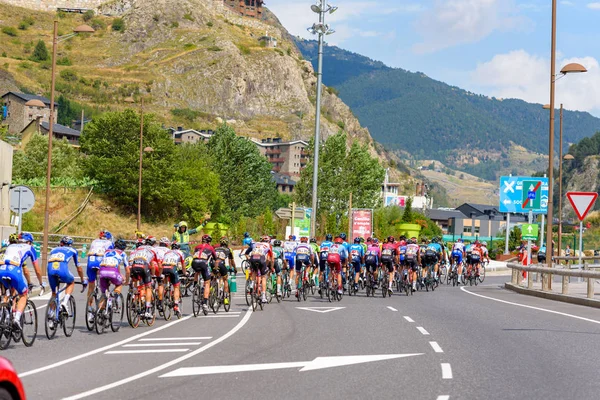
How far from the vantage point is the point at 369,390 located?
31.9ft

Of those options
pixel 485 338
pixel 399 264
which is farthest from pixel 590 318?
pixel 399 264

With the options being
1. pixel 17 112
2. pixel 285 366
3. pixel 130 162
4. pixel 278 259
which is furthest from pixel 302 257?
pixel 17 112

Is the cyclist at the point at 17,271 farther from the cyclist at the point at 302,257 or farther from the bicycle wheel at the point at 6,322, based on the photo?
the cyclist at the point at 302,257

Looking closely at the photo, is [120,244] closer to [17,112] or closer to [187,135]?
[17,112]

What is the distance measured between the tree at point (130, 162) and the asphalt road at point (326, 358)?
6328 cm

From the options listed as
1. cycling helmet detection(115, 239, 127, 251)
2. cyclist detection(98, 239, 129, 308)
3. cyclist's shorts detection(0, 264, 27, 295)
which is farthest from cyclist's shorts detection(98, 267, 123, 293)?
cyclist's shorts detection(0, 264, 27, 295)

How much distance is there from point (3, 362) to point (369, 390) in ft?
16.2

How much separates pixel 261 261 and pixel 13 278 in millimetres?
8644

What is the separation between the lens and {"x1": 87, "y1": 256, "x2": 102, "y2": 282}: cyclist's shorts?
17.0m

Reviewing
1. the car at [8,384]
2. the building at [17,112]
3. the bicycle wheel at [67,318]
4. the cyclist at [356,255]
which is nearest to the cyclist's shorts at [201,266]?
the bicycle wheel at [67,318]

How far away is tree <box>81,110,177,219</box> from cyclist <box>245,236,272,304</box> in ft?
196

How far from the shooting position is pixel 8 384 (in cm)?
570

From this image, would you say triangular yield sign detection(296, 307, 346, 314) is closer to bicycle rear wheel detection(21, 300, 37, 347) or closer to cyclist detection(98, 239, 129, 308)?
cyclist detection(98, 239, 129, 308)

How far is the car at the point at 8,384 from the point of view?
5566 mm
